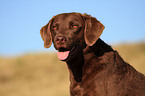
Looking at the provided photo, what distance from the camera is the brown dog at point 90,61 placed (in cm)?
484

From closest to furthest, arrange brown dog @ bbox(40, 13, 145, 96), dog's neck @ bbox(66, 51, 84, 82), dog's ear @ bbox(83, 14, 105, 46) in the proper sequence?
brown dog @ bbox(40, 13, 145, 96), dog's ear @ bbox(83, 14, 105, 46), dog's neck @ bbox(66, 51, 84, 82)

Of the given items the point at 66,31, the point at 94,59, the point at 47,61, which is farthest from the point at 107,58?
the point at 47,61

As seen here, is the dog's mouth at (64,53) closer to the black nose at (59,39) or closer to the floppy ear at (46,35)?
the black nose at (59,39)

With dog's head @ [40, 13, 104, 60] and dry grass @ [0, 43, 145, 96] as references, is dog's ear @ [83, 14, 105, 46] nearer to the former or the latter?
dog's head @ [40, 13, 104, 60]

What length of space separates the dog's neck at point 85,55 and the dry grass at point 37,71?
12.5 m

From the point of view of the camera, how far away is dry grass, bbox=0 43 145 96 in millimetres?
18625

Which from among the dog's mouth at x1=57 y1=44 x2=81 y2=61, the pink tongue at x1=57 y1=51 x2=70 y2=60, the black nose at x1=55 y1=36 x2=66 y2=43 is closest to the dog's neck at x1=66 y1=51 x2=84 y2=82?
the dog's mouth at x1=57 y1=44 x2=81 y2=61

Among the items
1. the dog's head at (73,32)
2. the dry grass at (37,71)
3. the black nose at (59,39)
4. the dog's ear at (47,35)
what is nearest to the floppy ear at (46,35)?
the dog's ear at (47,35)

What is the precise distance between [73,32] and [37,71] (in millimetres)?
15885

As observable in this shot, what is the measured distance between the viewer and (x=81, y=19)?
5.43m

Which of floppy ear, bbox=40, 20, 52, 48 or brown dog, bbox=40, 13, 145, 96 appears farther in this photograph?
floppy ear, bbox=40, 20, 52, 48

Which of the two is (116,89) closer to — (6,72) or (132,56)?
(132,56)

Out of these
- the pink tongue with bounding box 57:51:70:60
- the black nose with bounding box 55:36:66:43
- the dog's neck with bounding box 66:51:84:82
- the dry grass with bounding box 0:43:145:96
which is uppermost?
the black nose with bounding box 55:36:66:43

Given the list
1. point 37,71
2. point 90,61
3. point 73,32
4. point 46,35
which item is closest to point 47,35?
point 46,35
